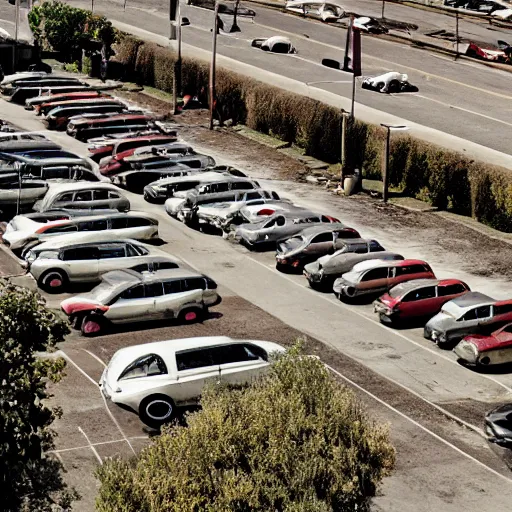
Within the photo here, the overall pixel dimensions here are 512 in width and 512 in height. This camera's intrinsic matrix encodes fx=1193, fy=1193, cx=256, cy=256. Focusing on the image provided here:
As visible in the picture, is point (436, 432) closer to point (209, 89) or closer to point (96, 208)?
point (96, 208)

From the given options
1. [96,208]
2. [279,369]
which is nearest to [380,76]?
[96,208]

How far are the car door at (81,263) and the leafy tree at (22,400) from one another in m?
16.8

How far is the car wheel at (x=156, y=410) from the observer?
80.6 feet

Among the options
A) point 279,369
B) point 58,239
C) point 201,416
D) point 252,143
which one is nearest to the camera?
point 201,416

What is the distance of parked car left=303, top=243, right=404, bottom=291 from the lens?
35.7 m

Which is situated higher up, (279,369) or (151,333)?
(279,369)

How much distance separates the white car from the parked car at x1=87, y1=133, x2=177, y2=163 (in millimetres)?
24605

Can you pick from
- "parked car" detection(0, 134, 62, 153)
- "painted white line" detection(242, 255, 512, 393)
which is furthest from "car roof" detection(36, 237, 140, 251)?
"parked car" detection(0, 134, 62, 153)

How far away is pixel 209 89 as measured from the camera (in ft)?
190

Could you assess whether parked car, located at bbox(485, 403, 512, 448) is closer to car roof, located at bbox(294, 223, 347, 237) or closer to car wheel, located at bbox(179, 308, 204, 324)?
car wheel, located at bbox(179, 308, 204, 324)

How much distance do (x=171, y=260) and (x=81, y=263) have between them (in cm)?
262

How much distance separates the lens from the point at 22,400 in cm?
1681

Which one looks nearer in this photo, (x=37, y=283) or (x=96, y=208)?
(x=37, y=283)

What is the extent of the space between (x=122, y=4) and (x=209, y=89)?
76.9 feet
